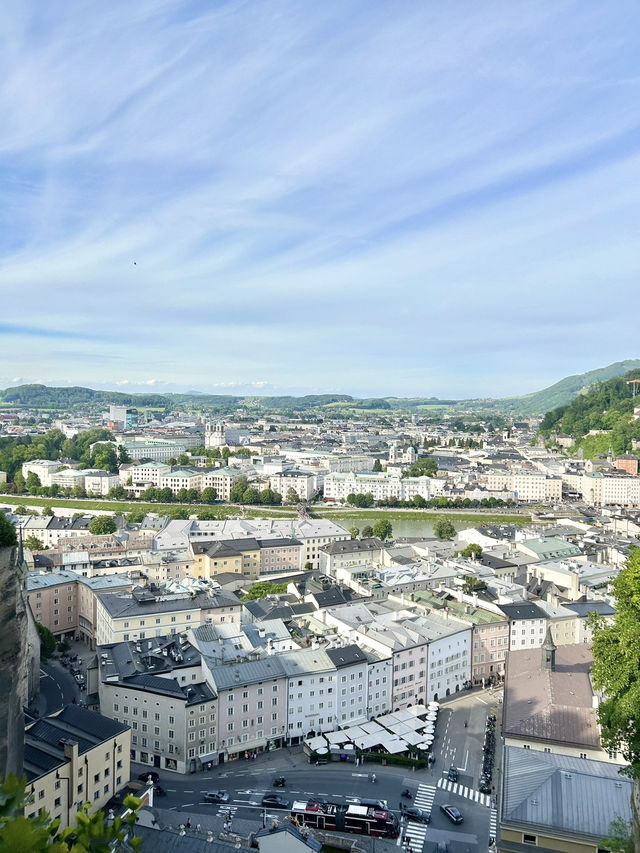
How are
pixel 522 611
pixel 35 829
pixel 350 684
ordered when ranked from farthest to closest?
pixel 522 611, pixel 350 684, pixel 35 829

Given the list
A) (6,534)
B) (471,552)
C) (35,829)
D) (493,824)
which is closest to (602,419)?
(471,552)

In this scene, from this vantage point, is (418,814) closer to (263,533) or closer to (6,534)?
(6,534)

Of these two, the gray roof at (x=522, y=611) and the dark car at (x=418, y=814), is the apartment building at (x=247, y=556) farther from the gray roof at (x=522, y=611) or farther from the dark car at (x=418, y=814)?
the dark car at (x=418, y=814)

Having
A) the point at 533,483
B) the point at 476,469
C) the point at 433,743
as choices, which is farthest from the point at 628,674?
the point at 476,469

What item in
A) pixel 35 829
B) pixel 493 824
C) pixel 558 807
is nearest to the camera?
pixel 35 829

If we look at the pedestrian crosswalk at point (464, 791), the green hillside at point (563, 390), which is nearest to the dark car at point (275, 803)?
the pedestrian crosswalk at point (464, 791)

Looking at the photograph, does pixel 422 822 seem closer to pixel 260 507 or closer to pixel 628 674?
pixel 628 674

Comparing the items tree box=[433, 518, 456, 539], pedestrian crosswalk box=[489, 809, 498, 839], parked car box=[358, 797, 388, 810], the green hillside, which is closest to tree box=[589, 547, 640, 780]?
pedestrian crosswalk box=[489, 809, 498, 839]
